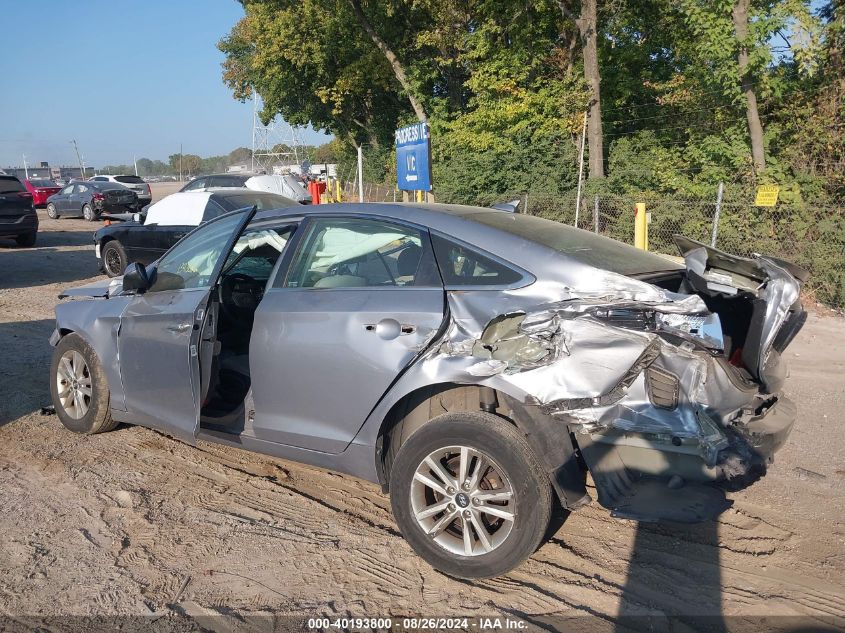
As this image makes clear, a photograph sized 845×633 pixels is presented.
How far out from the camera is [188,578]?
3.71 m

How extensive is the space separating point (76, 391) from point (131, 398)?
31.1 inches

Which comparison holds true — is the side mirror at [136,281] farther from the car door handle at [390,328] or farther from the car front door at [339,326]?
the car door handle at [390,328]

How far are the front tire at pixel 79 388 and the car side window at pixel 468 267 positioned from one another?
9.64ft

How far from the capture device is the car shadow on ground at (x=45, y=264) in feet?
47.4

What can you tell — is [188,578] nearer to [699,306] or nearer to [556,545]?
[556,545]

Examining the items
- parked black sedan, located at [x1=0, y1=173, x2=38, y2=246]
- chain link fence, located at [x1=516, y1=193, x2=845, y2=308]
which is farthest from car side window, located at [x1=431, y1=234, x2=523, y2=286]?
parked black sedan, located at [x1=0, y1=173, x2=38, y2=246]

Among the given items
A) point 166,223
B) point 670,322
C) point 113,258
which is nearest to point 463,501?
point 670,322

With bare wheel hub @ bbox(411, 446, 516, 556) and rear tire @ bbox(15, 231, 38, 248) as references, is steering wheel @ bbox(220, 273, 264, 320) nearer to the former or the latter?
bare wheel hub @ bbox(411, 446, 516, 556)

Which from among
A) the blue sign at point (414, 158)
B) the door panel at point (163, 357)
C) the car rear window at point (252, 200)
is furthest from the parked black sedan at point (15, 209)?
the door panel at point (163, 357)

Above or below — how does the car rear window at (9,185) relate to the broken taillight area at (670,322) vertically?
below

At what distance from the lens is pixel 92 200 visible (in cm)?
2797

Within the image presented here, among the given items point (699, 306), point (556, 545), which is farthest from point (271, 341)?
point (699, 306)

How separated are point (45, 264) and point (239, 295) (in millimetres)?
12960

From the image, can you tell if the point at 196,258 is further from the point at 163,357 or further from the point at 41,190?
the point at 41,190
